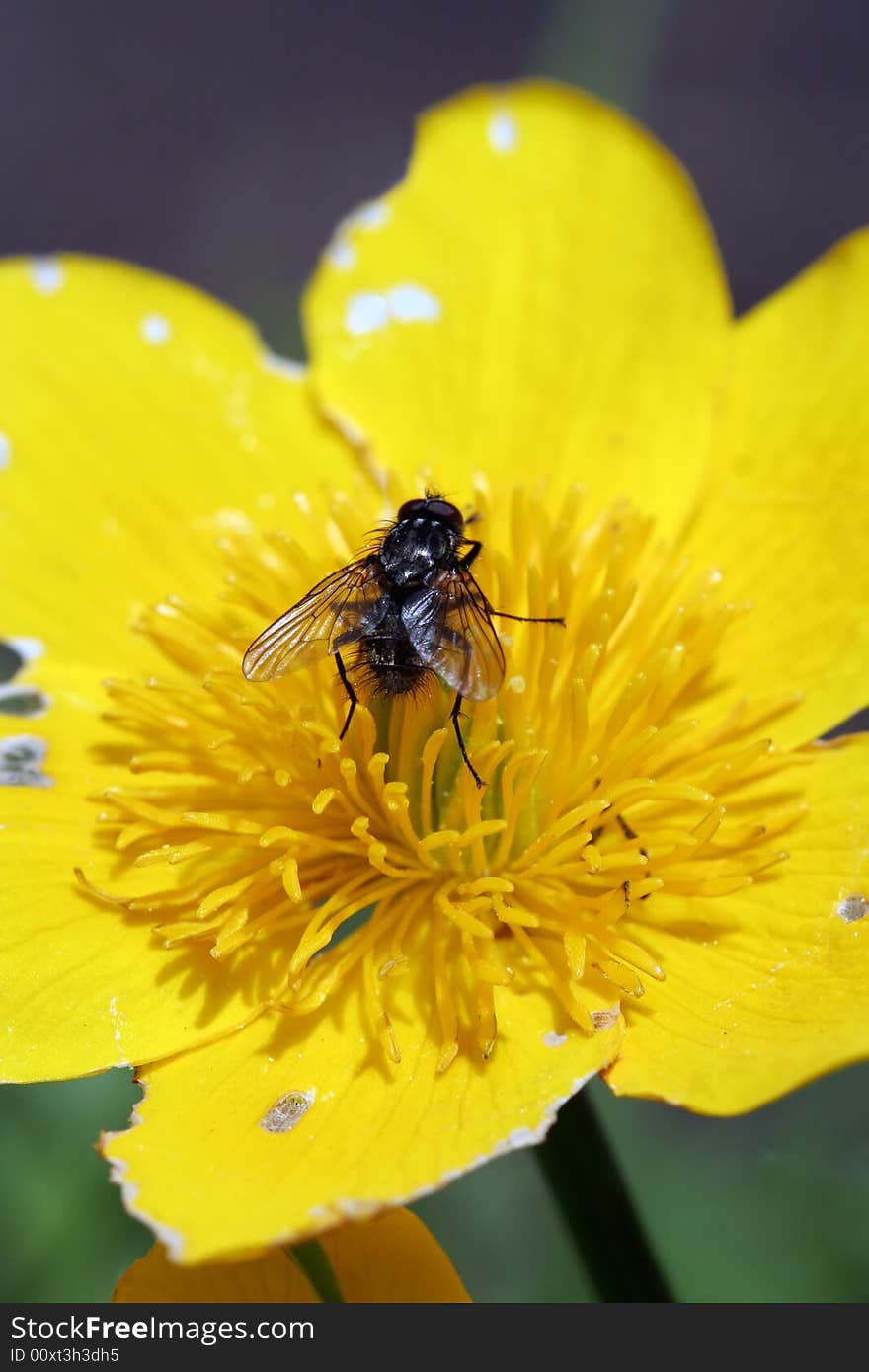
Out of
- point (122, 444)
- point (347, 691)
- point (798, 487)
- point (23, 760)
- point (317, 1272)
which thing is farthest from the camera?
point (122, 444)

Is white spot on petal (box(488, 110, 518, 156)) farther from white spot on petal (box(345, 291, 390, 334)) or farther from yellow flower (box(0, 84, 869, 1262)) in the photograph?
white spot on petal (box(345, 291, 390, 334))

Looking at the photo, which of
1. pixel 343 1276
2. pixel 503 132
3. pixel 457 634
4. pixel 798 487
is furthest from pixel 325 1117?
pixel 503 132

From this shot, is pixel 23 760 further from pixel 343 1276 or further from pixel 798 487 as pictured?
pixel 798 487

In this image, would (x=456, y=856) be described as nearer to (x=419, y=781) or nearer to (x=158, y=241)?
(x=419, y=781)

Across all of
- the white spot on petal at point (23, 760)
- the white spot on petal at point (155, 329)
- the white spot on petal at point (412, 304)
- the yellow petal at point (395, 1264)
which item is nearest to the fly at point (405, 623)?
the white spot on petal at point (23, 760)
